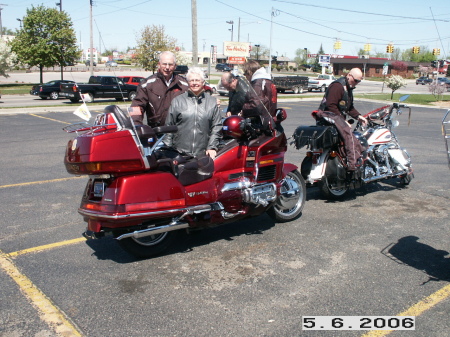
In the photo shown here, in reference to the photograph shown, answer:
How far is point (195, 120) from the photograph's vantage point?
4.98m

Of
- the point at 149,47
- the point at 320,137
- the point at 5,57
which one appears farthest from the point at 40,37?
the point at 320,137

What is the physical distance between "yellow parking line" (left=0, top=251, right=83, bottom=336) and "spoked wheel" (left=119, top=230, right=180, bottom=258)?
910mm

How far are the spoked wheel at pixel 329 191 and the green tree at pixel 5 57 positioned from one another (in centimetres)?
3733

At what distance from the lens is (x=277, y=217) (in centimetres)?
587

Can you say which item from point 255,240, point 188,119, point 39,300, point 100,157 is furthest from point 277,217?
point 39,300

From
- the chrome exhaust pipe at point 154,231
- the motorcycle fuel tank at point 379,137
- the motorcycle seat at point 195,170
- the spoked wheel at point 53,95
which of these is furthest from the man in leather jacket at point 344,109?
the spoked wheel at point 53,95

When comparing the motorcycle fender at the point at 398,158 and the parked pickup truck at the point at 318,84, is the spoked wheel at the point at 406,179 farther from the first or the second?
the parked pickup truck at the point at 318,84

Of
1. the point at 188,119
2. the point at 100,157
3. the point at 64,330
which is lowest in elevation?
the point at 64,330

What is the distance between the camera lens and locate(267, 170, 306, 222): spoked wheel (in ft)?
19.2

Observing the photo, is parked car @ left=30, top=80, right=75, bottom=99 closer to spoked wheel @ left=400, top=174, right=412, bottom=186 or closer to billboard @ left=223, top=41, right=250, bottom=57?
spoked wheel @ left=400, top=174, right=412, bottom=186

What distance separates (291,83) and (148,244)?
118 ft

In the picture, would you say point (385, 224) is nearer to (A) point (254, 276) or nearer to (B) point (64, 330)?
(A) point (254, 276)

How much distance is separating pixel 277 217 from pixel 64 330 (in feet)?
10.3

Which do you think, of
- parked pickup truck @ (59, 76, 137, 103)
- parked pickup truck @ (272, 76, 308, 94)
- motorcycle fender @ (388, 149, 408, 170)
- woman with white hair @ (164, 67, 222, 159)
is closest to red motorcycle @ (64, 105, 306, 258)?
woman with white hair @ (164, 67, 222, 159)
